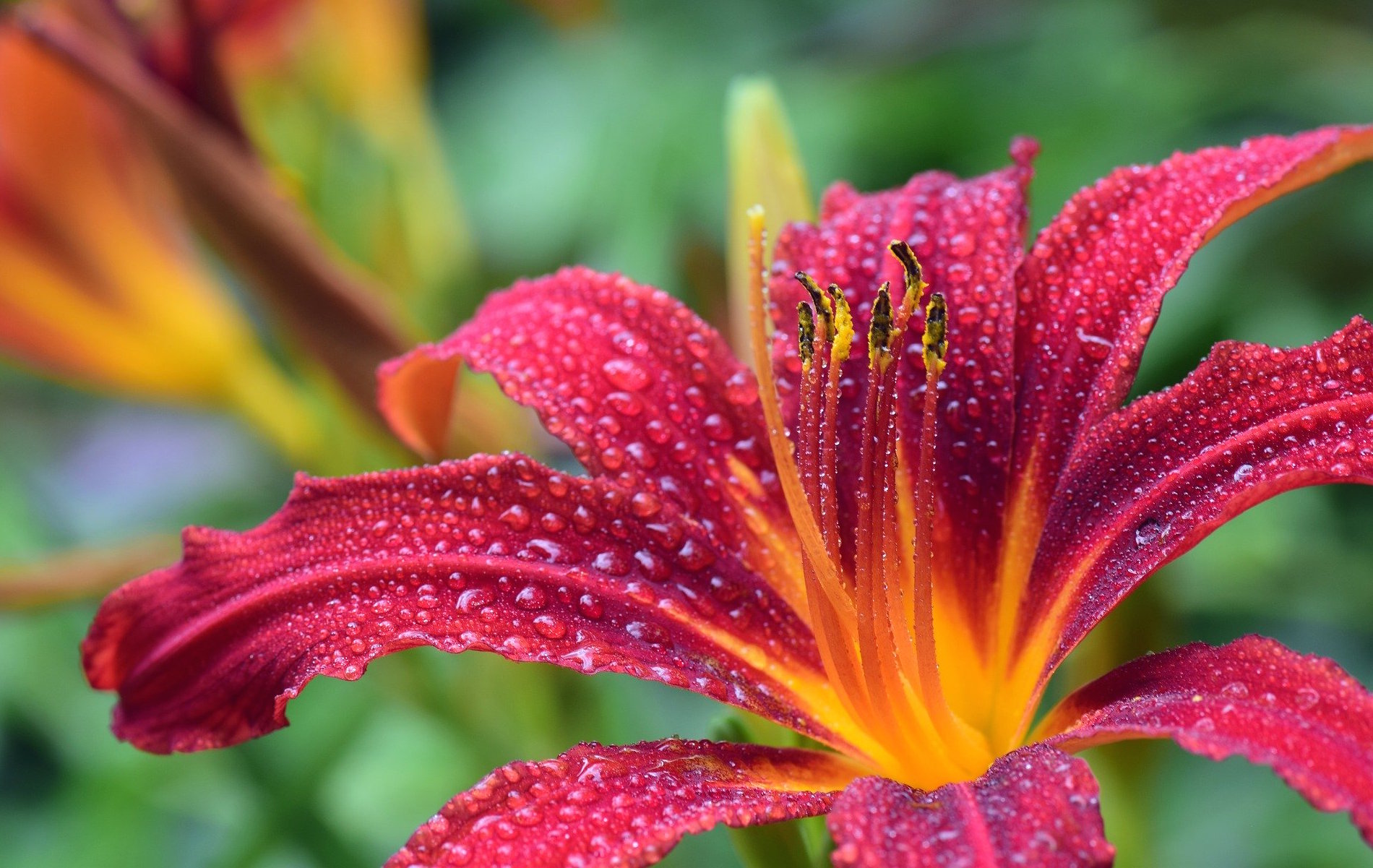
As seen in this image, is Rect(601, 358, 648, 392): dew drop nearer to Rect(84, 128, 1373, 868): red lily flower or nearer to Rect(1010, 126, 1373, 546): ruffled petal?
Rect(84, 128, 1373, 868): red lily flower

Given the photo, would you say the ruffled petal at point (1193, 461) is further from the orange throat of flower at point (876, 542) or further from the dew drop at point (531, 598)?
the dew drop at point (531, 598)

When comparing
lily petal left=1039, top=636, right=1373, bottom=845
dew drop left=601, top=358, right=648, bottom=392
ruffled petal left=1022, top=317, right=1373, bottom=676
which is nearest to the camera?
A: lily petal left=1039, top=636, right=1373, bottom=845

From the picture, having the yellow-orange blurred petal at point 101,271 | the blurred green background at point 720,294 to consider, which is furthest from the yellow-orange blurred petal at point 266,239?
the blurred green background at point 720,294

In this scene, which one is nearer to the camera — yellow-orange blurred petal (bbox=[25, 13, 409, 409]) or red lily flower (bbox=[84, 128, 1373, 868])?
red lily flower (bbox=[84, 128, 1373, 868])

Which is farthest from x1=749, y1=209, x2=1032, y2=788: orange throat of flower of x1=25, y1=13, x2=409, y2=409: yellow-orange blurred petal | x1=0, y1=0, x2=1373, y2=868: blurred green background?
x1=25, y1=13, x2=409, y2=409: yellow-orange blurred petal

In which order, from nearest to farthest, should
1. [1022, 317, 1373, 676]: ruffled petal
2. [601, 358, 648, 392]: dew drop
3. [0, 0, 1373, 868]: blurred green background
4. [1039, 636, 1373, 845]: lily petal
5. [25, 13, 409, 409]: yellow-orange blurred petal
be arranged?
[1039, 636, 1373, 845]: lily petal
[1022, 317, 1373, 676]: ruffled petal
[601, 358, 648, 392]: dew drop
[25, 13, 409, 409]: yellow-orange blurred petal
[0, 0, 1373, 868]: blurred green background

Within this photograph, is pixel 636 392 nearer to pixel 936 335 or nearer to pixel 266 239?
pixel 936 335
